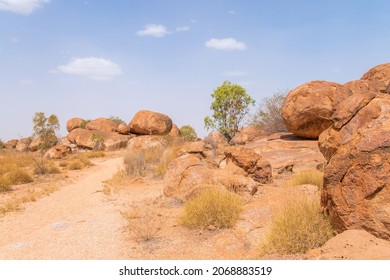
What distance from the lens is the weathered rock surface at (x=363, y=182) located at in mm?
4352

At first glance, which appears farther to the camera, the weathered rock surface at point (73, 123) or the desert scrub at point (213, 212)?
the weathered rock surface at point (73, 123)

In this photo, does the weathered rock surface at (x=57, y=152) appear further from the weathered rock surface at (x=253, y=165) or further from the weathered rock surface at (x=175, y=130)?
the weathered rock surface at (x=253, y=165)

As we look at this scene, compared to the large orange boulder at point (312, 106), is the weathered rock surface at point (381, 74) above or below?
above

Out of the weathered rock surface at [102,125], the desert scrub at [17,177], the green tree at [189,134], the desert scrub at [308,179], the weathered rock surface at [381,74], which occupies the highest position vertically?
the weathered rock surface at [381,74]

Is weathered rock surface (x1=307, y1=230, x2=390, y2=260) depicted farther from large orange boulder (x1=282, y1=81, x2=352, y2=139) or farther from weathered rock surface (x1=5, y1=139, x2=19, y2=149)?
weathered rock surface (x1=5, y1=139, x2=19, y2=149)

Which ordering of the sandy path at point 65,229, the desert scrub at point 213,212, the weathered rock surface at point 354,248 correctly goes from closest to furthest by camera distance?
the weathered rock surface at point 354,248 < the sandy path at point 65,229 < the desert scrub at point 213,212

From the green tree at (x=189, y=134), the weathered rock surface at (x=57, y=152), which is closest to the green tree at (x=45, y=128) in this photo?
the weathered rock surface at (x=57, y=152)

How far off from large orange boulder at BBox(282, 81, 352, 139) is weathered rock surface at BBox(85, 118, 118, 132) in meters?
25.3


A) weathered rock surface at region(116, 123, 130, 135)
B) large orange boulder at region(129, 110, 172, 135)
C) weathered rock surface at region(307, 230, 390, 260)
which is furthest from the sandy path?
weathered rock surface at region(116, 123, 130, 135)

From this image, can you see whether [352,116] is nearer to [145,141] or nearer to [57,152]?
[57,152]

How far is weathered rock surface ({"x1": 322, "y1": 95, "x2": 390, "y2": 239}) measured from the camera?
4.35m

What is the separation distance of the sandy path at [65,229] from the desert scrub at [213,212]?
1380mm

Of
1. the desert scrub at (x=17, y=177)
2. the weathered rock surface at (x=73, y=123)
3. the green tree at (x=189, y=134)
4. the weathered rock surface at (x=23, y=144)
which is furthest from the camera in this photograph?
the weathered rock surface at (x=73, y=123)

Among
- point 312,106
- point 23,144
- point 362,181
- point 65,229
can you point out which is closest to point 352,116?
point 362,181
